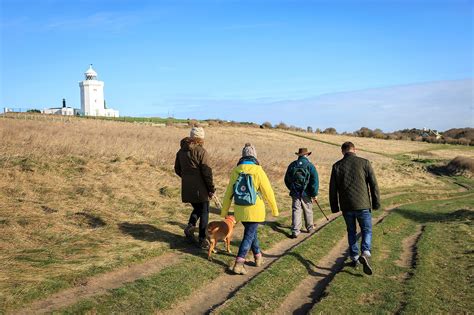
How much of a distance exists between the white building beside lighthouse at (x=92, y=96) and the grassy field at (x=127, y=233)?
84467mm

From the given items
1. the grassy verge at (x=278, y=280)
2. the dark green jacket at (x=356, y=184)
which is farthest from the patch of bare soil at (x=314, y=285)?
the dark green jacket at (x=356, y=184)

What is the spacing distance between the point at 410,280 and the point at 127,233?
638cm

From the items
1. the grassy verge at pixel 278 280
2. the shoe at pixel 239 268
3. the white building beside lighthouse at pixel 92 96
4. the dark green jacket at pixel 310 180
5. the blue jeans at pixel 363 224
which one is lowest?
the grassy verge at pixel 278 280

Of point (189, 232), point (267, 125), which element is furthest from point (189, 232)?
point (267, 125)

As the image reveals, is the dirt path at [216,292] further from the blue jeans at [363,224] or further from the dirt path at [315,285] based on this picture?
the blue jeans at [363,224]

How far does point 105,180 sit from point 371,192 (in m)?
10.6

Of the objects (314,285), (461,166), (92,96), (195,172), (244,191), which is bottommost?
(461,166)

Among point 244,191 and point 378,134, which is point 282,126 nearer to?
point 378,134

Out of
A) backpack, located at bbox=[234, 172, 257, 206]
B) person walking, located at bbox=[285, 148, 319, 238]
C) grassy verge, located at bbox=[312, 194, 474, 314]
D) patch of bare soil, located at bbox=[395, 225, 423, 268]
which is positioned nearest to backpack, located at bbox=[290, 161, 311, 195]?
person walking, located at bbox=[285, 148, 319, 238]

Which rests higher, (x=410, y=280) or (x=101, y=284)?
(x=101, y=284)

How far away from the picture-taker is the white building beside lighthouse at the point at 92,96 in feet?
346

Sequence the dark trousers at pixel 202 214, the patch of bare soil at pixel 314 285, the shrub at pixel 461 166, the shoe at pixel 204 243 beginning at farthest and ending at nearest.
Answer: the shrub at pixel 461 166 < the shoe at pixel 204 243 < the dark trousers at pixel 202 214 < the patch of bare soil at pixel 314 285

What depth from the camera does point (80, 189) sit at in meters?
15.1

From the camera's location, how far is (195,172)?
987 cm
